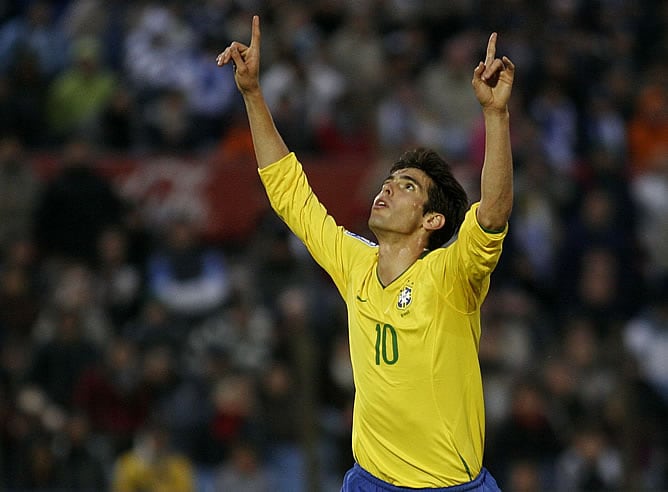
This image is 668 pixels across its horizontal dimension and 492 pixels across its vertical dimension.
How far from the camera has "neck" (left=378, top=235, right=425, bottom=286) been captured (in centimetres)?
579

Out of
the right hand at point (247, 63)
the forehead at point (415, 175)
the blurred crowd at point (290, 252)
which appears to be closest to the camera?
the forehead at point (415, 175)

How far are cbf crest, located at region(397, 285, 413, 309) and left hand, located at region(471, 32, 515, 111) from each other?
864 mm

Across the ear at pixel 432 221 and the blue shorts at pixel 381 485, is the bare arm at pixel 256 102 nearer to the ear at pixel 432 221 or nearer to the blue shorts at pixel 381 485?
the ear at pixel 432 221

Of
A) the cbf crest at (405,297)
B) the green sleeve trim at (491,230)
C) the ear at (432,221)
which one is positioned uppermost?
the green sleeve trim at (491,230)

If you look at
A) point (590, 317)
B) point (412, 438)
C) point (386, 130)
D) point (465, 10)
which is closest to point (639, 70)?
point (465, 10)

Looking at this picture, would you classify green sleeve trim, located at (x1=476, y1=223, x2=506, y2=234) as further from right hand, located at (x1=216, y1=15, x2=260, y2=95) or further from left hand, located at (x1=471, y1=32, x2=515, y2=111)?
right hand, located at (x1=216, y1=15, x2=260, y2=95)

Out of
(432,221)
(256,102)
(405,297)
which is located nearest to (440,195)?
(432,221)

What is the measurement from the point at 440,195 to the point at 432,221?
0.13 m

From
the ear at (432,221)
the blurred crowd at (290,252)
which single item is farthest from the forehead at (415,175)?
the blurred crowd at (290,252)

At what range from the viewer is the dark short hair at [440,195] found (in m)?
5.84

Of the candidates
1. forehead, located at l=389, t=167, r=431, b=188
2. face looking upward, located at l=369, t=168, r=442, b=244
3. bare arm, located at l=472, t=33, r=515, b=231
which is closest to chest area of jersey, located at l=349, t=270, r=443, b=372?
face looking upward, located at l=369, t=168, r=442, b=244

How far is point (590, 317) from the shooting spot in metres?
Result: 11.1

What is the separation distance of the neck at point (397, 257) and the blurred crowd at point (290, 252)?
3.94m

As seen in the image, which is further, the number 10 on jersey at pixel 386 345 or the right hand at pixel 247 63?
the right hand at pixel 247 63
